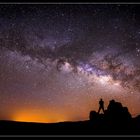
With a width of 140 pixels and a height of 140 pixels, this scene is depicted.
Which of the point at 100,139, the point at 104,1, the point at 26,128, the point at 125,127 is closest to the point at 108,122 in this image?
the point at 125,127

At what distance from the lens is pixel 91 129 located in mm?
11742

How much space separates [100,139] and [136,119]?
4632 millimetres

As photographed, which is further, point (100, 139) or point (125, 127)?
point (125, 127)

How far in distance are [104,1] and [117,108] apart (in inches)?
272

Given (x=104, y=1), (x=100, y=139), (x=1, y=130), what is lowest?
(x=100, y=139)

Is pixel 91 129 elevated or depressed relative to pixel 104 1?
depressed

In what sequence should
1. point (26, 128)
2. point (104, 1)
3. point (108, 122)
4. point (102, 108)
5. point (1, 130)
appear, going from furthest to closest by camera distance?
point (102, 108) < point (108, 122) < point (26, 128) < point (1, 130) < point (104, 1)

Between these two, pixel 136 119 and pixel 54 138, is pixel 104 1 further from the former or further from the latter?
pixel 136 119

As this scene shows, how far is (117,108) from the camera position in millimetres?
13328

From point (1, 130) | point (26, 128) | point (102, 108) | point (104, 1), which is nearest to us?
point (104, 1)

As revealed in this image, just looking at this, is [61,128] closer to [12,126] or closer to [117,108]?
[12,126]

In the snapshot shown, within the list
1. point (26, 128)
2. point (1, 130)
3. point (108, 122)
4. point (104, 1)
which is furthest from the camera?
point (108, 122)

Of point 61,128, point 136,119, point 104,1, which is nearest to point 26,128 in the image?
point 61,128

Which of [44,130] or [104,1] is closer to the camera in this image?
[104,1]
